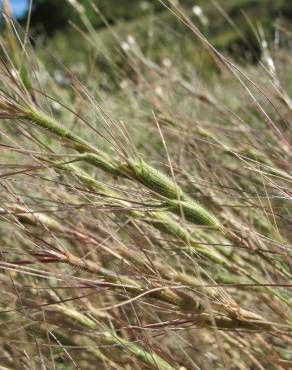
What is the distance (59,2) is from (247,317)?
1487cm

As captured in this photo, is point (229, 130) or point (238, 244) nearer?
point (238, 244)

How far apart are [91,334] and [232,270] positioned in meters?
0.26

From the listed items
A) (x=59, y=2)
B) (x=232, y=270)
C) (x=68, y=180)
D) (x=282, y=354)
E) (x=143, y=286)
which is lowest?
(x=59, y=2)

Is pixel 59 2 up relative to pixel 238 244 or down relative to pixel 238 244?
down

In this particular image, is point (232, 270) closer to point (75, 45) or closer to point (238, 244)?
point (238, 244)

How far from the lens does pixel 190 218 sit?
882mm

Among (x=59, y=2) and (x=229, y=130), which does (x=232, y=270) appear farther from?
(x=59, y=2)

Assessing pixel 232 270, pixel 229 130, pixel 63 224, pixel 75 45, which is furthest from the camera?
pixel 75 45

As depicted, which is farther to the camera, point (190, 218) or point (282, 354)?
point (282, 354)

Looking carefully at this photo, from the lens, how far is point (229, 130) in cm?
151

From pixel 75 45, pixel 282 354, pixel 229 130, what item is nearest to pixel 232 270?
pixel 282 354

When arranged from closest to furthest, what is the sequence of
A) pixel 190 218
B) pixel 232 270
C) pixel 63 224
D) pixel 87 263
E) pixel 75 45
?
pixel 190 218 → pixel 87 263 → pixel 232 270 → pixel 63 224 → pixel 75 45

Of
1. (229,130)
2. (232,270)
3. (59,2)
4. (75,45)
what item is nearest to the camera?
(232,270)

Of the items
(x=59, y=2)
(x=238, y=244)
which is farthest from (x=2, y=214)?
(x=59, y=2)
